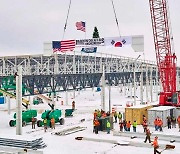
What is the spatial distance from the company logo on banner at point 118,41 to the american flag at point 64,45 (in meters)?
5.10

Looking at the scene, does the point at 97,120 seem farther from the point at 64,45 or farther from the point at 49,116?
the point at 64,45

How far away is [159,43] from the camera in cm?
4256

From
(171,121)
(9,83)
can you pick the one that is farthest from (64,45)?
(171,121)

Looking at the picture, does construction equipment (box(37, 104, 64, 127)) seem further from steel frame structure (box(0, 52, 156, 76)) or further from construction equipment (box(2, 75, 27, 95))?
steel frame structure (box(0, 52, 156, 76))

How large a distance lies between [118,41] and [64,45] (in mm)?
8200

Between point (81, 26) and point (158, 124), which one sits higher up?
point (81, 26)

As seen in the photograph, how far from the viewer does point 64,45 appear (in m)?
44.2

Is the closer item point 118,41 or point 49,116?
point 49,116

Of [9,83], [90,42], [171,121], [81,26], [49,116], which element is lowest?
[171,121]

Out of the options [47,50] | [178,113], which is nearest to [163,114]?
[178,113]

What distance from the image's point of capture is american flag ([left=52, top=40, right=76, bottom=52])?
4353 cm

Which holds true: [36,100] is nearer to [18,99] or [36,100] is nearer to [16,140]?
[18,99]

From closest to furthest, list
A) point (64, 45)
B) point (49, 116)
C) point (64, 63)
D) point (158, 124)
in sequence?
point (158, 124)
point (49, 116)
point (64, 45)
point (64, 63)

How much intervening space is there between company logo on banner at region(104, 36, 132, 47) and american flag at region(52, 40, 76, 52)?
510 centimetres
